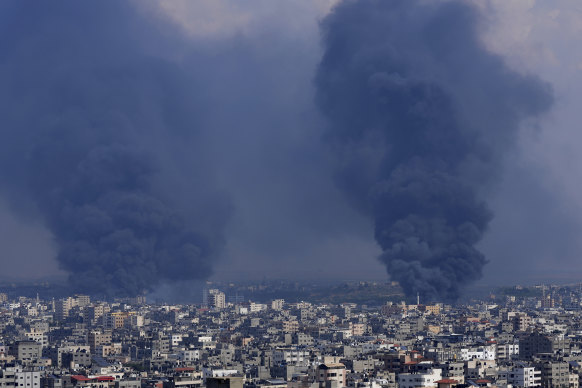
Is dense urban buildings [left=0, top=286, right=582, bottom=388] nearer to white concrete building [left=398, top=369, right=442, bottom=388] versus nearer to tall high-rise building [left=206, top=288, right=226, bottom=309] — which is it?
white concrete building [left=398, top=369, right=442, bottom=388]

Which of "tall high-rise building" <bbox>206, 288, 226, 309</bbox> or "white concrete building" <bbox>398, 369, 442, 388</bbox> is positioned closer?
"white concrete building" <bbox>398, 369, 442, 388</bbox>

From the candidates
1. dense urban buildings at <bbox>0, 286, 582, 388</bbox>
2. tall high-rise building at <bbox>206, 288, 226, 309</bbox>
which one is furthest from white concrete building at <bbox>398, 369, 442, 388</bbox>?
tall high-rise building at <bbox>206, 288, 226, 309</bbox>

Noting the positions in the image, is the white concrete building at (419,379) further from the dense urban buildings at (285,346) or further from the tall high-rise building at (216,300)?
the tall high-rise building at (216,300)

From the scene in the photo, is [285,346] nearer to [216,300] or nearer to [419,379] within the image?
[419,379]

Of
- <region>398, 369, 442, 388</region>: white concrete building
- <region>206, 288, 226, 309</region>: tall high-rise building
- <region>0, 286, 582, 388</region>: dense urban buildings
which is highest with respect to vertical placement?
Result: <region>206, 288, 226, 309</region>: tall high-rise building

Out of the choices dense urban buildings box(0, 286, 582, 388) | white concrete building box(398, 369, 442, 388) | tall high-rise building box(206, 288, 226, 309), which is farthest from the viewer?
tall high-rise building box(206, 288, 226, 309)

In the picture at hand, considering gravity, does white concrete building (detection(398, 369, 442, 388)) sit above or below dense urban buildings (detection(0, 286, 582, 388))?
below

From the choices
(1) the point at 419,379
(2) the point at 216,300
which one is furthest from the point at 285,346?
(2) the point at 216,300

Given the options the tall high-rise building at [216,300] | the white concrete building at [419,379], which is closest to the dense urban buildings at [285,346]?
the white concrete building at [419,379]

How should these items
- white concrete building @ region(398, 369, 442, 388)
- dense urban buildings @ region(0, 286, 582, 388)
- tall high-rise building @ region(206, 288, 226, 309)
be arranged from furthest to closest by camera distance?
tall high-rise building @ region(206, 288, 226, 309)
dense urban buildings @ region(0, 286, 582, 388)
white concrete building @ region(398, 369, 442, 388)
